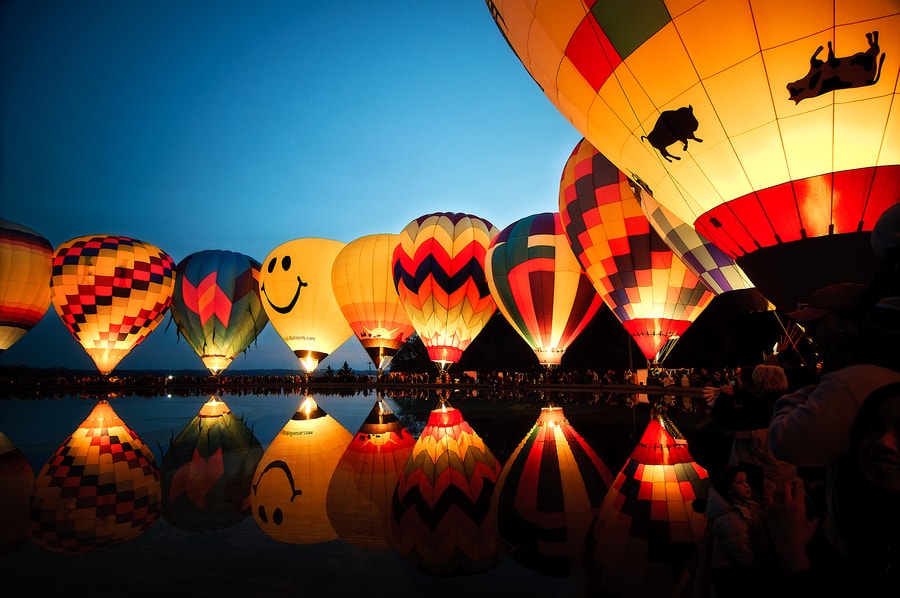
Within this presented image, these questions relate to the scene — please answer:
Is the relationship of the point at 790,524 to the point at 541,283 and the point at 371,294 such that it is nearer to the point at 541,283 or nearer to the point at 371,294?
the point at 541,283

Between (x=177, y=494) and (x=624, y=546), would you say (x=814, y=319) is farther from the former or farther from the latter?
(x=177, y=494)

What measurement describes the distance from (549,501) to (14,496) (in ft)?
12.3

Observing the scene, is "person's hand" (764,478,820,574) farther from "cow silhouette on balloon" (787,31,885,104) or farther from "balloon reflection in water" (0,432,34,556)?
"cow silhouette on balloon" (787,31,885,104)

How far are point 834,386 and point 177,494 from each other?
157 inches

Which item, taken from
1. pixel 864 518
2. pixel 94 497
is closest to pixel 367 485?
pixel 94 497

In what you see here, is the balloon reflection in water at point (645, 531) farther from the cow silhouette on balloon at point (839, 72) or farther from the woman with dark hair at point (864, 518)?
the cow silhouette on balloon at point (839, 72)

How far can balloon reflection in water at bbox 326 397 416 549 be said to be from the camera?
2.81 meters

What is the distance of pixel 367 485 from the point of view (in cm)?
387

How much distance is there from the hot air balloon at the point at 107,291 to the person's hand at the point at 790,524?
22.1 metres

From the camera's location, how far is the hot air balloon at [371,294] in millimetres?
19562

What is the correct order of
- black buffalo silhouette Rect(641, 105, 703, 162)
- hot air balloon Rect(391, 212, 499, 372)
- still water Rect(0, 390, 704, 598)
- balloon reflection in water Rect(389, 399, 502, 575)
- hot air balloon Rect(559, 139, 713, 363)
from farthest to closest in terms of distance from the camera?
hot air balloon Rect(391, 212, 499, 372)
hot air balloon Rect(559, 139, 713, 363)
black buffalo silhouette Rect(641, 105, 703, 162)
balloon reflection in water Rect(389, 399, 502, 575)
still water Rect(0, 390, 704, 598)

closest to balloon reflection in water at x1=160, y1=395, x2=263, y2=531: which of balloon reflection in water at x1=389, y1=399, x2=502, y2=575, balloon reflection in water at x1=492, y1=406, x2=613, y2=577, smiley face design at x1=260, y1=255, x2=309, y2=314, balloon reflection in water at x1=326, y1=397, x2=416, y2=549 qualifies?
balloon reflection in water at x1=326, y1=397, x2=416, y2=549

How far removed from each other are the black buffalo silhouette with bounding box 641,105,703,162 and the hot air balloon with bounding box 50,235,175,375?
769 inches

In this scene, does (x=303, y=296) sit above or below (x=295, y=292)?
below
